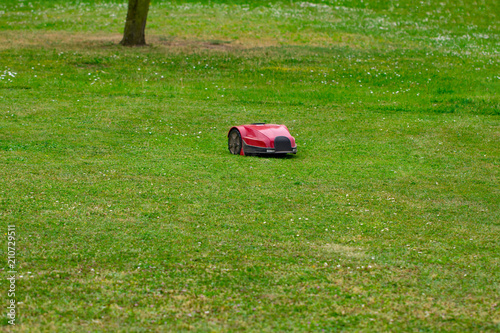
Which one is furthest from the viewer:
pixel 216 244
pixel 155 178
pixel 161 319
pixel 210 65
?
pixel 210 65

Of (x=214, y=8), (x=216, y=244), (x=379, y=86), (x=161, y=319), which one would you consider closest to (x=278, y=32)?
(x=214, y=8)

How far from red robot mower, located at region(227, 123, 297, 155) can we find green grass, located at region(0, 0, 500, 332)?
0.31 m

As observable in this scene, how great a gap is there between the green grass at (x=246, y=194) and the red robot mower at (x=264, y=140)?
31 cm

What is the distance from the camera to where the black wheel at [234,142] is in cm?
1343

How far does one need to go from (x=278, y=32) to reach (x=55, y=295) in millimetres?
30318

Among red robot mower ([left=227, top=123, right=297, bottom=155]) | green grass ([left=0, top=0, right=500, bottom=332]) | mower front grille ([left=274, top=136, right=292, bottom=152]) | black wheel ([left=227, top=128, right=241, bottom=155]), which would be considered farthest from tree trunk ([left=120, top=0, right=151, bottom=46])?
mower front grille ([left=274, top=136, right=292, bottom=152])

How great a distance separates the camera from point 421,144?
15070 mm

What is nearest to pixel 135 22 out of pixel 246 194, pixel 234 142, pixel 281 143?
pixel 234 142

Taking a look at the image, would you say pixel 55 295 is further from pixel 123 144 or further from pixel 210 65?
pixel 210 65

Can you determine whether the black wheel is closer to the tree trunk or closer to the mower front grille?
the mower front grille

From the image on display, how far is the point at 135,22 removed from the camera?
Result: 29016 millimetres

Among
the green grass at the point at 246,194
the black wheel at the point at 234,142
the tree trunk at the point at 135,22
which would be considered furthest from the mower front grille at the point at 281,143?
the tree trunk at the point at 135,22

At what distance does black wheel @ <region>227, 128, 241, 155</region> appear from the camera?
13430 millimetres

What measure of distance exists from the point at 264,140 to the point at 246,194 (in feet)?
9.92
